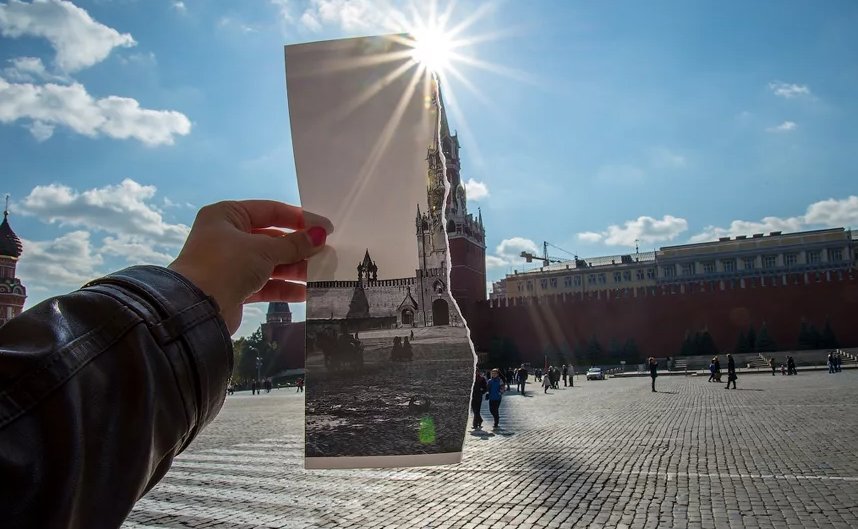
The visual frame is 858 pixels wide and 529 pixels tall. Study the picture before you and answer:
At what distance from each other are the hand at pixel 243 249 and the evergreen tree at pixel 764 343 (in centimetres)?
3610

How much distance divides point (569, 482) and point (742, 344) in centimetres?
3174

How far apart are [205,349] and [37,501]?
225 mm

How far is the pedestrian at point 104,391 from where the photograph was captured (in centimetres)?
56

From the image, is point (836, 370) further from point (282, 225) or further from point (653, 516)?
point (282, 225)

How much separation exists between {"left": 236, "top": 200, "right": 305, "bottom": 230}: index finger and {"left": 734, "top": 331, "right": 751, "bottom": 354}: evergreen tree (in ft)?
119

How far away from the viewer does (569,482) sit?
5.77 meters

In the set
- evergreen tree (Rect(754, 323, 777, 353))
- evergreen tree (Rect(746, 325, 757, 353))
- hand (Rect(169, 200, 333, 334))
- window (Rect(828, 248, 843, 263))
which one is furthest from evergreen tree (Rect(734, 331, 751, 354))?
hand (Rect(169, 200, 333, 334))

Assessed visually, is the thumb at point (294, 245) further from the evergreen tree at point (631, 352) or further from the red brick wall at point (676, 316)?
the evergreen tree at point (631, 352)

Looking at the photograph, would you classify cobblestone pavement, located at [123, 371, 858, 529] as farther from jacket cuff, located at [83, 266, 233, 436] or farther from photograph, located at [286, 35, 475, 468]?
jacket cuff, located at [83, 266, 233, 436]

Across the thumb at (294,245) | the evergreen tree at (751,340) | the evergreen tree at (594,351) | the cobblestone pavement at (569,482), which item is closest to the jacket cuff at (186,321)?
the thumb at (294,245)

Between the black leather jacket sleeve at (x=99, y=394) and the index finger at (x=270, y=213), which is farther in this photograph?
the index finger at (x=270, y=213)

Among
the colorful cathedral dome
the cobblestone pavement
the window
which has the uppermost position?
the colorful cathedral dome

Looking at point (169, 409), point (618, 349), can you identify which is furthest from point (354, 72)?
point (618, 349)

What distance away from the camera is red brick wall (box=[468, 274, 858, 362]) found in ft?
109
